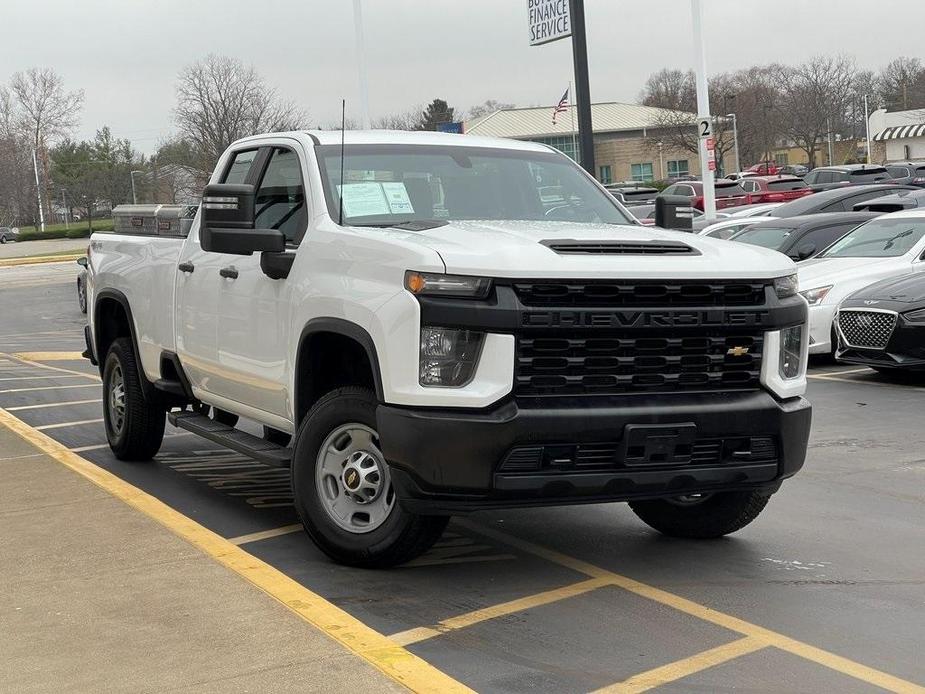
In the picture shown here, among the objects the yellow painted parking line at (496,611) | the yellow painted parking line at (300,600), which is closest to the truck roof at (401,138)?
the yellow painted parking line at (300,600)

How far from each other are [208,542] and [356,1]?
84.8 ft

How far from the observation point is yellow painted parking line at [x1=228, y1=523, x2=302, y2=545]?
6.36m

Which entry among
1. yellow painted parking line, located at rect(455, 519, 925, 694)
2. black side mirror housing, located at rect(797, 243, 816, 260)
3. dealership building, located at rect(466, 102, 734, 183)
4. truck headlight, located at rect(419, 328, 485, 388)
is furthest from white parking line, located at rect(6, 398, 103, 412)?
dealership building, located at rect(466, 102, 734, 183)

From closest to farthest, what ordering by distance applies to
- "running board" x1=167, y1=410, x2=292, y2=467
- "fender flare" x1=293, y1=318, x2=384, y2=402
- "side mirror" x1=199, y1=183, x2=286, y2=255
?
1. "fender flare" x1=293, y1=318, x2=384, y2=402
2. "side mirror" x1=199, y1=183, x2=286, y2=255
3. "running board" x1=167, y1=410, x2=292, y2=467

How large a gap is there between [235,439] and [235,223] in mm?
1386

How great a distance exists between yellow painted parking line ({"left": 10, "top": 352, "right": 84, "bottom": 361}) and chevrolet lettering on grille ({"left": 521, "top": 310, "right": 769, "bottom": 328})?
1370 centimetres

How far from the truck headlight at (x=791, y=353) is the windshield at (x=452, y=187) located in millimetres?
1409

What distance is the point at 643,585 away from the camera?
5.42 m

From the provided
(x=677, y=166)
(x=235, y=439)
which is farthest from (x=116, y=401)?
(x=677, y=166)

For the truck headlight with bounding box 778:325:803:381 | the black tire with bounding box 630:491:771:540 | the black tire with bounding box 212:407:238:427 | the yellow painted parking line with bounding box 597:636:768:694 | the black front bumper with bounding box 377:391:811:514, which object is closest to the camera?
the yellow painted parking line with bounding box 597:636:768:694

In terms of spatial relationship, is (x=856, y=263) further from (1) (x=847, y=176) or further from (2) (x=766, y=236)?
(1) (x=847, y=176)

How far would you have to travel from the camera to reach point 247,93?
59.1 metres

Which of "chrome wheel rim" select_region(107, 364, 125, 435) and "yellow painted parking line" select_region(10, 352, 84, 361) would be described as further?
"yellow painted parking line" select_region(10, 352, 84, 361)

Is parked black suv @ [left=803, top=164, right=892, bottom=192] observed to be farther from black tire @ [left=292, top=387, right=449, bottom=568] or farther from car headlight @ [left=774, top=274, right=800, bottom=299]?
black tire @ [left=292, top=387, right=449, bottom=568]
